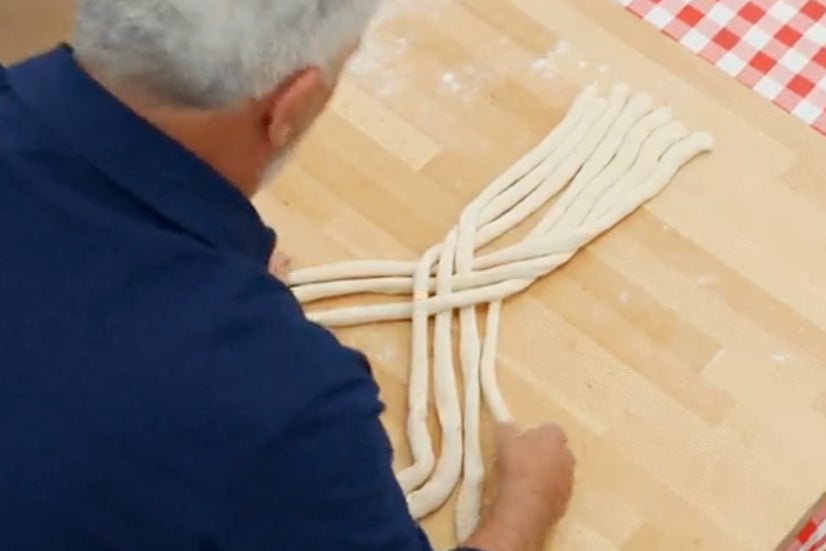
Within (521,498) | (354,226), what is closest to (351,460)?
(521,498)

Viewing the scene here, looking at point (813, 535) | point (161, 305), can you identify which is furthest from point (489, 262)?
point (161, 305)

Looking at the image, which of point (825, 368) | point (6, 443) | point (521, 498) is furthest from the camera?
point (825, 368)

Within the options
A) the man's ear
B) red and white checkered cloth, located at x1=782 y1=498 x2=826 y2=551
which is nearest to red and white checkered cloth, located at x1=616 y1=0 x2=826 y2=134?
red and white checkered cloth, located at x1=782 y1=498 x2=826 y2=551

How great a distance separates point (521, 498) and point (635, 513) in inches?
3.4

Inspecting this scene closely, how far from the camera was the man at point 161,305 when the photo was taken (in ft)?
1.91

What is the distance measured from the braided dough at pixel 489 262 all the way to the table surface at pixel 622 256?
0.5 inches

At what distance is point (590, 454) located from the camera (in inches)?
36.9

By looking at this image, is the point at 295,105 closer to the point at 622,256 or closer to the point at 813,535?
the point at 622,256

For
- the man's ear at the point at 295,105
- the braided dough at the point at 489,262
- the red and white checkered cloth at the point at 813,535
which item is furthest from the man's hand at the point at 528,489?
the man's ear at the point at 295,105

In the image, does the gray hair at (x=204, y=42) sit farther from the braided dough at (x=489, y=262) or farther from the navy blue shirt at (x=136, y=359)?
the braided dough at (x=489, y=262)

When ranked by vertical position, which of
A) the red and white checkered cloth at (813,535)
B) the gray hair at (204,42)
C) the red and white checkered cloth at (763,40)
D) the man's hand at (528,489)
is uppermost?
the gray hair at (204,42)

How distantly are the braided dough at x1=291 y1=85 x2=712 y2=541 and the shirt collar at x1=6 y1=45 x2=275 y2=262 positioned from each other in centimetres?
34

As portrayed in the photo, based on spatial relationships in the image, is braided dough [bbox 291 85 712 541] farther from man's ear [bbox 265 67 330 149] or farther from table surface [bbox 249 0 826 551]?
man's ear [bbox 265 67 330 149]

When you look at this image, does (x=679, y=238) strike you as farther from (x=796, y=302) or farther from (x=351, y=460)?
(x=351, y=460)
